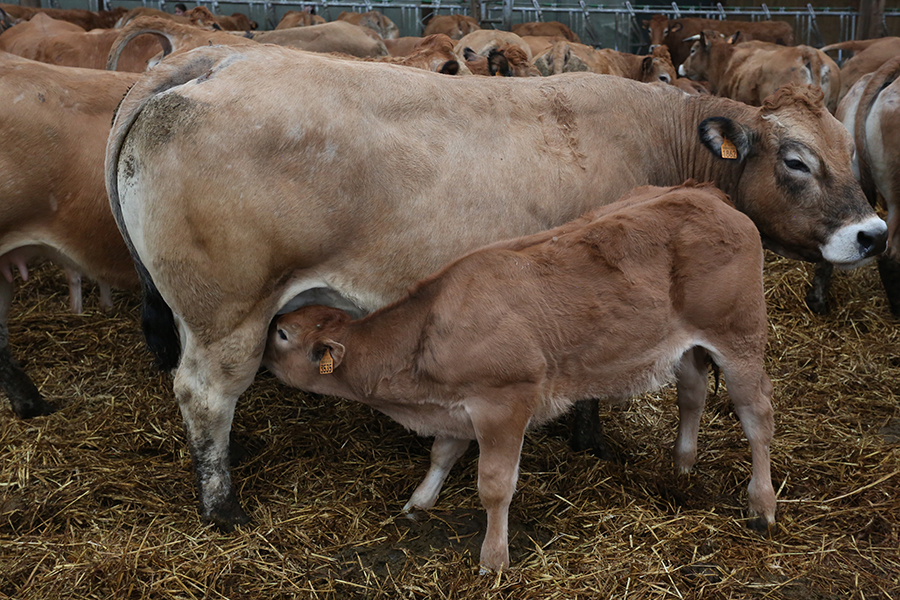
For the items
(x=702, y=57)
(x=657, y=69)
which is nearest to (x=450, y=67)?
(x=657, y=69)

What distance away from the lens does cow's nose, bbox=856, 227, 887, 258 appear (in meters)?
4.68

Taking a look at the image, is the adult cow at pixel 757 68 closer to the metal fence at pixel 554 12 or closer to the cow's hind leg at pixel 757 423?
the metal fence at pixel 554 12

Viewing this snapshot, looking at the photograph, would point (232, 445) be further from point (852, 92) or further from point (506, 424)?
point (852, 92)

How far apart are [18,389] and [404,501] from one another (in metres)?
2.87

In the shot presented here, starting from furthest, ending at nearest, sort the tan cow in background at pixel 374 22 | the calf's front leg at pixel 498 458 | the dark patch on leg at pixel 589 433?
the tan cow in background at pixel 374 22, the dark patch on leg at pixel 589 433, the calf's front leg at pixel 498 458

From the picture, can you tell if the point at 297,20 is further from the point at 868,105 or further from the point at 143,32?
the point at 868,105

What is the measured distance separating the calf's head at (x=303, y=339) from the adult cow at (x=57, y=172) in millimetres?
1561

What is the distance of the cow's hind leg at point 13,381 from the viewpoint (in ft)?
17.6

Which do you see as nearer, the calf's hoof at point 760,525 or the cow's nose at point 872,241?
the calf's hoof at point 760,525

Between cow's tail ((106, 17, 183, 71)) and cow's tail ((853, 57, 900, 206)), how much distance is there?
6580 mm

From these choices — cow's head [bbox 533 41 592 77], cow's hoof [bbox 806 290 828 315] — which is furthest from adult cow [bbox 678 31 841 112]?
cow's hoof [bbox 806 290 828 315]

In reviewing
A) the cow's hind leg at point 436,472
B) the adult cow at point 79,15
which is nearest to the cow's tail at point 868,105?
the cow's hind leg at point 436,472

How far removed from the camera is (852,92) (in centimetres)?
768

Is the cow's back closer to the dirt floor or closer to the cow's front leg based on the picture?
the cow's front leg
